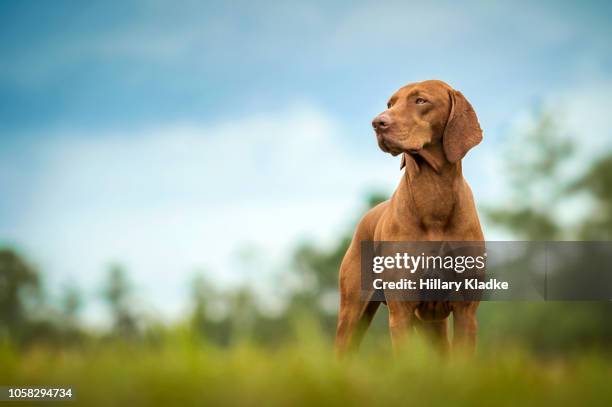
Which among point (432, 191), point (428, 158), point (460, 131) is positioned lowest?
point (432, 191)

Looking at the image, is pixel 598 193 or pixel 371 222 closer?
pixel 371 222

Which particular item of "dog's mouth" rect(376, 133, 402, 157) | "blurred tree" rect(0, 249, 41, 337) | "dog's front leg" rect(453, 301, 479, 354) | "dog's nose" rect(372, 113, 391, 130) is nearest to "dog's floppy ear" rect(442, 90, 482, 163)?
"dog's mouth" rect(376, 133, 402, 157)

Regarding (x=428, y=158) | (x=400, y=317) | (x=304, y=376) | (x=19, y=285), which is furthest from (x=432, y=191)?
(x=19, y=285)

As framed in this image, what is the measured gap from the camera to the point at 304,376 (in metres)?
2.76

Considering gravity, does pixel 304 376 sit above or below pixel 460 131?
below

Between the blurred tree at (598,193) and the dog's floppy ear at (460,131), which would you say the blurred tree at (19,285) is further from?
the blurred tree at (598,193)

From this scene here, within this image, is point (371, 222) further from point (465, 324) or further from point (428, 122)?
point (465, 324)

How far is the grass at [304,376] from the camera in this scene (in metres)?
2.56

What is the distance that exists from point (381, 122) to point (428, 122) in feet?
1.90

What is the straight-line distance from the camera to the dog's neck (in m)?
6.81

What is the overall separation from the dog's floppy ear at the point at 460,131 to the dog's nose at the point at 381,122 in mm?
689

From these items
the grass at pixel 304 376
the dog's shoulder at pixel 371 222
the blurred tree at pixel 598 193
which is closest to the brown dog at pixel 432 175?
the dog's shoulder at pixel 371 222

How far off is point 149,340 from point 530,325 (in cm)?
3765

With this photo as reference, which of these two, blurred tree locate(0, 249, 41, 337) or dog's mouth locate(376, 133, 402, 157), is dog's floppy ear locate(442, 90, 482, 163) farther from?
blurred tree locate(0, 249, 41, 337)
